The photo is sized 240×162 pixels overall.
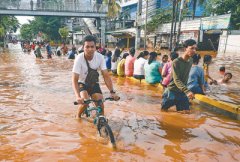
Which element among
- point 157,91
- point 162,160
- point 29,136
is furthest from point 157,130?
point 157,91

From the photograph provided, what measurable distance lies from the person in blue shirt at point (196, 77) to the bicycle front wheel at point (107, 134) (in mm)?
2934

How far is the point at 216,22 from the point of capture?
26.5 metres

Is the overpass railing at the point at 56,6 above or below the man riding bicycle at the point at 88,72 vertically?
above

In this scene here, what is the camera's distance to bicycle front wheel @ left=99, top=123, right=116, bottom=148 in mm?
A: 4152

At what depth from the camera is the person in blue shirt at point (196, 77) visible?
6.30 meters

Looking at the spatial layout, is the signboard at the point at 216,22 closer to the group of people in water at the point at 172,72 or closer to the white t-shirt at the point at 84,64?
the group of people in water at the point at 172,72

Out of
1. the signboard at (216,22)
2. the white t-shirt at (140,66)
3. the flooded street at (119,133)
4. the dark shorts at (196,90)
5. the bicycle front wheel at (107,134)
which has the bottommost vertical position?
the flooded street at (119,133)

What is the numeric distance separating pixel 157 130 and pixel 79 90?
1.86m

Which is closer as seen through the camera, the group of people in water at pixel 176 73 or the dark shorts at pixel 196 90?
the group of people in water at pixel 176 73

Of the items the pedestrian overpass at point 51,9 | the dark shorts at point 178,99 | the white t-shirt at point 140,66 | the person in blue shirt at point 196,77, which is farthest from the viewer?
the pedestrian overpass at point 51,9

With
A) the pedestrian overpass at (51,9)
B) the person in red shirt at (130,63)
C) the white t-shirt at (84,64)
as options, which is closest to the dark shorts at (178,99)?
the white t-shirt at (84,64)

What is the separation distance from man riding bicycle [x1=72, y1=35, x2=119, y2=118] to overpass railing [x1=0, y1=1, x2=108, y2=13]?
110ft

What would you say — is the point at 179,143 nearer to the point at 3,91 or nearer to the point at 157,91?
the point at 157,91

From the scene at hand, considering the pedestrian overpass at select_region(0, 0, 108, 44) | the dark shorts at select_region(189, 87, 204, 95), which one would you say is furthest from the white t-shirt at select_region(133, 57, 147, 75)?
the pedestrian overpass at select_region(0, 0, 108, 44)
